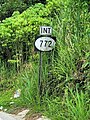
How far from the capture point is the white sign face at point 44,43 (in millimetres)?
9766

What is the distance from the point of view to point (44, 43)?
9820 mm

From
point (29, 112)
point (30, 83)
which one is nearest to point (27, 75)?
point (30, 83)

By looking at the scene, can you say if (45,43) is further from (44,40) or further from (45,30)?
(45,30)

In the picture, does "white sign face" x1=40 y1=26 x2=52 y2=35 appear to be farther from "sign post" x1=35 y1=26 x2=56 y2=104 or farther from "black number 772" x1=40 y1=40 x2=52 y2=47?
"black number 772" x1=40 y1=40 x2=52 y2=47

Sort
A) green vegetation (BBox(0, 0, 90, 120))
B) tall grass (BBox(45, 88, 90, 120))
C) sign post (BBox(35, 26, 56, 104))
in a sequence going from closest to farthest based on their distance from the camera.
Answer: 1. tall grass (BBox(45, 88, 90, 120))
2. green vegetation (BBox(0, 0, 90, 120))
3. sign post (BBox(35, 26, 56, 104))

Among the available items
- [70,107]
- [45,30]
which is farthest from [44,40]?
[70,107]

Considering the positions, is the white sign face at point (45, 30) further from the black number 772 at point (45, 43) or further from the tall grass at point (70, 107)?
the tall grass at point (70, 107)

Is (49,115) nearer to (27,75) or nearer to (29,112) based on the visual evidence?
(29,112)

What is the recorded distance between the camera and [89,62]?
26.8 feet

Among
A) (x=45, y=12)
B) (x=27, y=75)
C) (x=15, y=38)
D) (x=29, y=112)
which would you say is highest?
(x=45, y=12)

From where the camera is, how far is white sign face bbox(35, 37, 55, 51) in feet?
32.0

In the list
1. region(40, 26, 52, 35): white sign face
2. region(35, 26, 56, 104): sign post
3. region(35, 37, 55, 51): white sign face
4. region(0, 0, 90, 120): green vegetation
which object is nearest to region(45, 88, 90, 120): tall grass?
region(0, 0, 90, 120): green vegetation

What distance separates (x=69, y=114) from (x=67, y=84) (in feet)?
3.82

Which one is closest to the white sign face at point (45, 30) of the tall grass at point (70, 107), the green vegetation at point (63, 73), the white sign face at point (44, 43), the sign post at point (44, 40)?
the sign post at point (44, 40)
